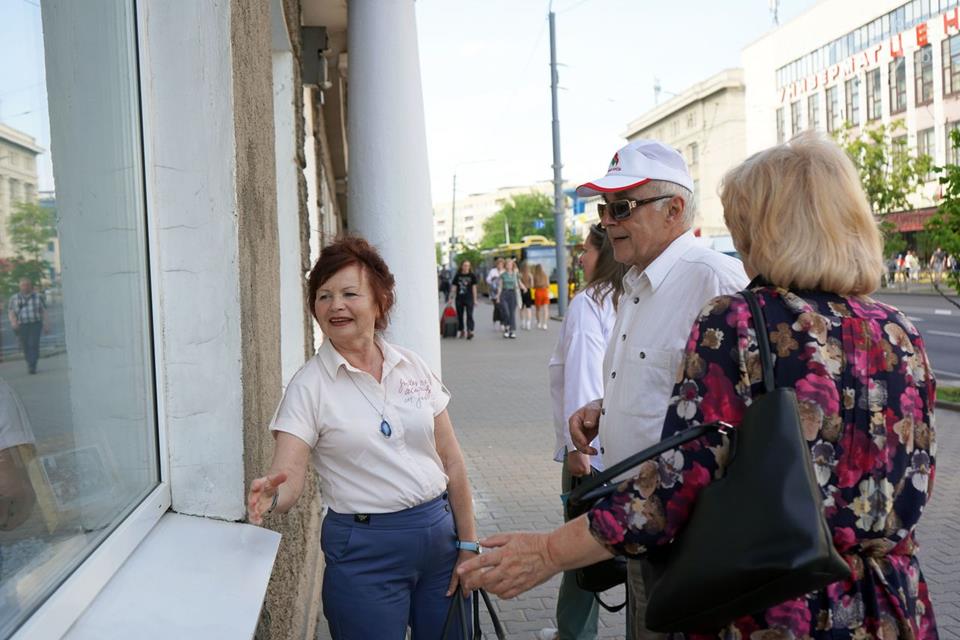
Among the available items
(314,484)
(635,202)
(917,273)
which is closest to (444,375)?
(314,484)

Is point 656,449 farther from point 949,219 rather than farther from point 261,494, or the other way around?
point 949,219

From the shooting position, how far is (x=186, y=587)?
200 centimetres

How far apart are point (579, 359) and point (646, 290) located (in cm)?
128

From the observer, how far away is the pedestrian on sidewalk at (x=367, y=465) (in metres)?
2.77

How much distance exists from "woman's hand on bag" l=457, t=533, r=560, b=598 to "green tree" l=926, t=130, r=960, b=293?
10.2 meters

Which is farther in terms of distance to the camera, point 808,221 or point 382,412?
point 382,412

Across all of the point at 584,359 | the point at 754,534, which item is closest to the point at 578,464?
the point at 584,359

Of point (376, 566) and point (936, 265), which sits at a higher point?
point (936, 265)

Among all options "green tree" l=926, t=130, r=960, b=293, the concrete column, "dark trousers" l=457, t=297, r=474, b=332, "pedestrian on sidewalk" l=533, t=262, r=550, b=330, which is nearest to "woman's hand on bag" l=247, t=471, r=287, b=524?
the concrete column

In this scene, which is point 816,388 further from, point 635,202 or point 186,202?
point 186,202

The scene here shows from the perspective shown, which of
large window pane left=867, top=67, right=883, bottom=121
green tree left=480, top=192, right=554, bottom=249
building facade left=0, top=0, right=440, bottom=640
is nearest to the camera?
building facade left=0, top=0, right=440, bottom=640

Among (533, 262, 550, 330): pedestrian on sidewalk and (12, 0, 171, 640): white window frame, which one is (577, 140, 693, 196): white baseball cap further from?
(533, 262, 550, 330): pedestrian on sidewalk

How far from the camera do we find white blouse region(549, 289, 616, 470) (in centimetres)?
424

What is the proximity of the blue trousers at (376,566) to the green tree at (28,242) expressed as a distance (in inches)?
50.8
